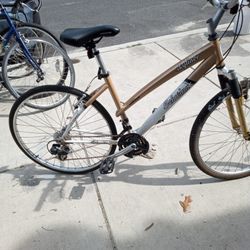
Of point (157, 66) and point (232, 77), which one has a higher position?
point (232, 77)

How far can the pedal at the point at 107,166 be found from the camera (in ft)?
8.18

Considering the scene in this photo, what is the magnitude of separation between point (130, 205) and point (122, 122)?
61 centimetres

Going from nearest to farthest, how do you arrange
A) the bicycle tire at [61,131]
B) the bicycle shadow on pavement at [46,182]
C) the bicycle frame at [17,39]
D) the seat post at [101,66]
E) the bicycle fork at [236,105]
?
the bicycle fork at [236,105] < the seat post at [101,66] < the bicycle tire at [61,131] < the bicycle shadow on pavement at [46,182] < the bicycle frame at [17,39]

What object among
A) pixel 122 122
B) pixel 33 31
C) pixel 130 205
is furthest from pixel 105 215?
pixel 33 31

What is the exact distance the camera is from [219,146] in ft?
9.53

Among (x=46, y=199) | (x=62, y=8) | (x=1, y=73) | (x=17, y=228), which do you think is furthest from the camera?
(x=62, y=8)

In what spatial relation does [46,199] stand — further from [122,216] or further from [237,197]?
[237,197]

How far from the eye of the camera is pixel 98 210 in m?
2.43

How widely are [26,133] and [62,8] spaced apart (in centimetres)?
498

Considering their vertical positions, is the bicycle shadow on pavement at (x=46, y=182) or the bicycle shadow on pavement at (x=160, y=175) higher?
the bicycle shadow on pavement at (x=46, y=182)

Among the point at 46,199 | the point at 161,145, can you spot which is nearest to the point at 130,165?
the point at 161,145

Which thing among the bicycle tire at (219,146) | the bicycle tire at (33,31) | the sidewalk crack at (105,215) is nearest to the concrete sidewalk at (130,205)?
the sidewalk crack at (105,215)

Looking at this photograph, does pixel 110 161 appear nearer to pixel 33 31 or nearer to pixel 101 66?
pixel 101 66

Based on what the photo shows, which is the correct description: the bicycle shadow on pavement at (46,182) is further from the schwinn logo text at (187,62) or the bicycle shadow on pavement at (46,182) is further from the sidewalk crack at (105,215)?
the schwinn logo text at (187,62)
